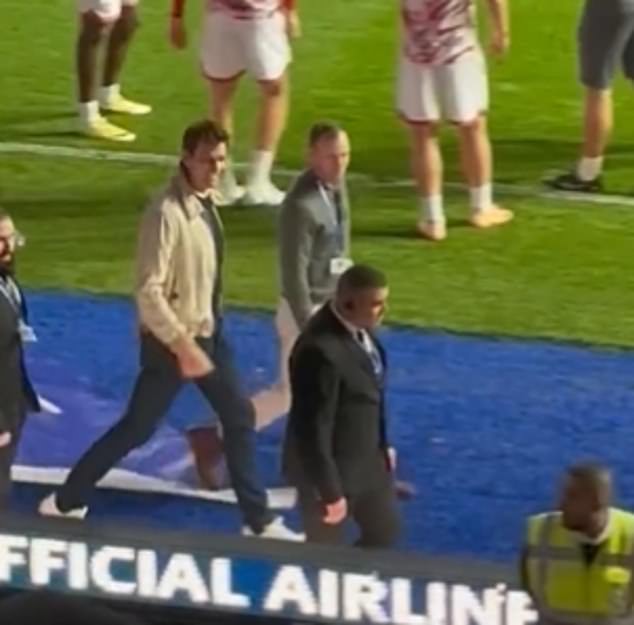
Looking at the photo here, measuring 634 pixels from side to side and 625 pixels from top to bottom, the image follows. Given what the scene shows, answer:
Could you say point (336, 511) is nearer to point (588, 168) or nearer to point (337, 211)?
point (337, 211)

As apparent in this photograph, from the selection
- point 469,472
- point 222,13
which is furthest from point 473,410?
point 222,13

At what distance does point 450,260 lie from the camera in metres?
10.7

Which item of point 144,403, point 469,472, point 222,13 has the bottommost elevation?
point 469,472

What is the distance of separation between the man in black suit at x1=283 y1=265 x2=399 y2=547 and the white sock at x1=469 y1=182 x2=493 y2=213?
374 centimetres

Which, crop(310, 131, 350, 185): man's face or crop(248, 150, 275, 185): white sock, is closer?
crop(310, 131, 350, 185): man's face

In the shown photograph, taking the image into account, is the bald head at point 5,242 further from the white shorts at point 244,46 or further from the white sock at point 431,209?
the white sock at point 431,209

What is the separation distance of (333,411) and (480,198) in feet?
13.3

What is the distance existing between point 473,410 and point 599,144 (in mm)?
2733

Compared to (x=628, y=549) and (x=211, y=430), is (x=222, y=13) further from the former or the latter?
(x=628, y=549)

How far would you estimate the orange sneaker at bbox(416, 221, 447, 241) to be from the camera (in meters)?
10.9

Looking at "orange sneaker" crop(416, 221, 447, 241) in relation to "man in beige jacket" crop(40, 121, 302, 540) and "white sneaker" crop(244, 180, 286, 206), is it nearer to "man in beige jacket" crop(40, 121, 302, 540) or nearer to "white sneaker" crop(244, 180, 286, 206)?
"white sneaker" crop(244, 180, 286, 206)

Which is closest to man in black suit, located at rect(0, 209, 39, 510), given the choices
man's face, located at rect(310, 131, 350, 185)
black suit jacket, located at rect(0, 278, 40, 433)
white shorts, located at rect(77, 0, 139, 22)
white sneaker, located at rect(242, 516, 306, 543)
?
black suit jacket, located at rect(0, 278, 40, 433)

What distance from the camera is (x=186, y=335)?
757 cm

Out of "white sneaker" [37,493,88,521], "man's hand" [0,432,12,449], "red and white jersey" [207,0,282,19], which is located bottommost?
"white sneaker" [37,493,88,521]
